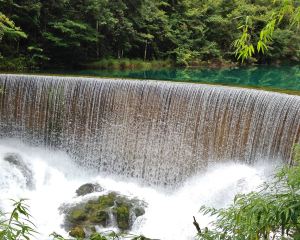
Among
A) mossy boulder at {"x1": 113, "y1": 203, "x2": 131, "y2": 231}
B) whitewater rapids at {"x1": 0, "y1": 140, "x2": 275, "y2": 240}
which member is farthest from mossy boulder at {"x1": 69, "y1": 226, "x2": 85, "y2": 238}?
mossy boulder at {"x1": 113, "y1": 203, "x2": 131, "y2": 231}

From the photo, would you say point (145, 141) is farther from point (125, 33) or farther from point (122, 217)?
point (125, 33)

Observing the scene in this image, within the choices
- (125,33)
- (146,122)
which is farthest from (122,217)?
(125,33)

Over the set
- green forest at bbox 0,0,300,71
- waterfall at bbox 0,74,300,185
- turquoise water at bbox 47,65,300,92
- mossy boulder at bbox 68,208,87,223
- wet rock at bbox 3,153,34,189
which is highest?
green forest at bbox 0,0,300,71

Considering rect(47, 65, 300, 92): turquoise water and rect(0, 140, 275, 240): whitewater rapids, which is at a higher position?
rect(47, 65, 300, 92): turquoise water

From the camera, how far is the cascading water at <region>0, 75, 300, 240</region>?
806 centimetres

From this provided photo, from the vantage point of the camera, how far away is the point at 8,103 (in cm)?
1025

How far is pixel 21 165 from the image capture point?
959cm

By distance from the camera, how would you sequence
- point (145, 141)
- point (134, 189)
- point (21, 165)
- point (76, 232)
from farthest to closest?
1. point (145, 141)
2. point (21, 165)
3. point (134, 189)
4. point (76, 232)

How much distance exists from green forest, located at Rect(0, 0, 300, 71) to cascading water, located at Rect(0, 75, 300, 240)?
1988mm

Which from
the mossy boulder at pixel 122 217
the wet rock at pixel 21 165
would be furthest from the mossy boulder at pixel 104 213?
the wet rock at pixel 21 165

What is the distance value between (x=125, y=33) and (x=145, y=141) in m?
8.42

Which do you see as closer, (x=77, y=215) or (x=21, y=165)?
(x=77, y=215)

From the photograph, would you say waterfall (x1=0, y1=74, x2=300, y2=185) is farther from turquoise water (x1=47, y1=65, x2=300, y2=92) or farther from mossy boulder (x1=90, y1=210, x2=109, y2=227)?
turquoise water (x1=47, y1=65, x2=300, y2=92)

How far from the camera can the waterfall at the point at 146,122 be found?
8.26m
